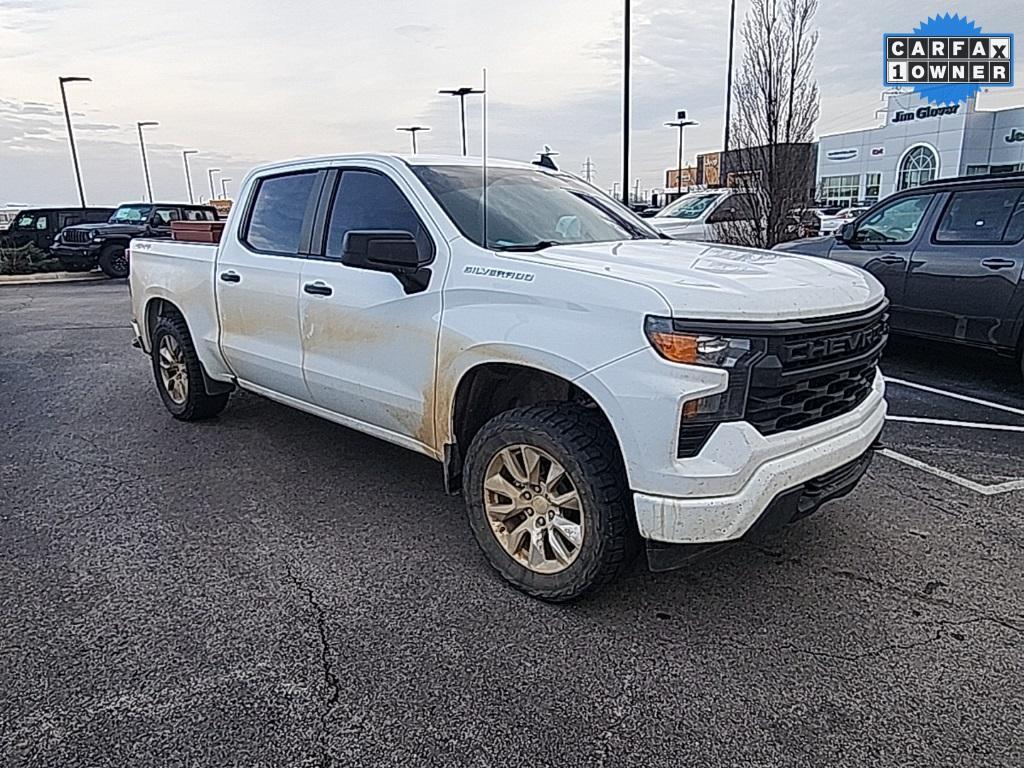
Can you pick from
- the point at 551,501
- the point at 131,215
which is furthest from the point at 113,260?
the point at 551,501

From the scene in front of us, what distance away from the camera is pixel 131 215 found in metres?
20.0

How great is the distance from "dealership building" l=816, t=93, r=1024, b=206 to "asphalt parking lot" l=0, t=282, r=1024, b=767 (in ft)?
130

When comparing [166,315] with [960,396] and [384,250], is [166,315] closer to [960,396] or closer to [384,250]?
[384,250]

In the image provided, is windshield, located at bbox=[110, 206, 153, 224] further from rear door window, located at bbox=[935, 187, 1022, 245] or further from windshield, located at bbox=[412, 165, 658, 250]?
rear door window, located at bbox=[935, 187, 1022, 245]

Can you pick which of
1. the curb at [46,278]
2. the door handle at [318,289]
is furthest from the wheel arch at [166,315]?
the curb at [46,278]

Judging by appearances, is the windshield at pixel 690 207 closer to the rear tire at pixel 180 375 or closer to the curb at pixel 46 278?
the rear tire at pixel 180 375

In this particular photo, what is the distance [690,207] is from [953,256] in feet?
27.9

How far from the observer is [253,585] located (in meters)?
3.42

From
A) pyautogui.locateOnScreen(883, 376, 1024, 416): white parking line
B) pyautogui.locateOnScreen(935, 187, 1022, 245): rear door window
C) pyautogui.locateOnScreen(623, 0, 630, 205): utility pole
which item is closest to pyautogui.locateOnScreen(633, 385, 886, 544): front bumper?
pyautogui.locateOnScreen(883, 376, 1024, 416): white parking line

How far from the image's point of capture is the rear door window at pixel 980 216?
648cm

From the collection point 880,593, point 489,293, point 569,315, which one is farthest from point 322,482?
point 880,593

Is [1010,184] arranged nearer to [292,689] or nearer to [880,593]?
[880,593]

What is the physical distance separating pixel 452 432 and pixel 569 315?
0.92 meters

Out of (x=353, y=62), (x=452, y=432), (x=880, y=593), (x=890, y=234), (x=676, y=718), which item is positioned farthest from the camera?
(x=353, y=62)
